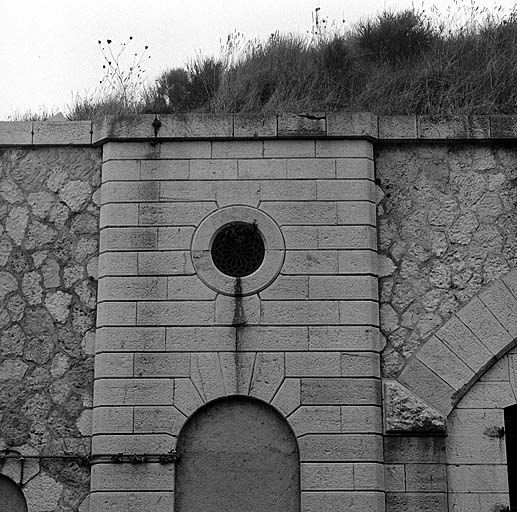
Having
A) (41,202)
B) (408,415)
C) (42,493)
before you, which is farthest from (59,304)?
(408,415)

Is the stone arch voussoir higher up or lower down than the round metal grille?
lower down

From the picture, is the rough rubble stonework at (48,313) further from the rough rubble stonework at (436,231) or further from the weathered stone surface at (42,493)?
the rough rubble stonework at (436,231)

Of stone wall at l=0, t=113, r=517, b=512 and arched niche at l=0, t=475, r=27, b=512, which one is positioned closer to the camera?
stone wall at l=0, t=113, r=517, b=512

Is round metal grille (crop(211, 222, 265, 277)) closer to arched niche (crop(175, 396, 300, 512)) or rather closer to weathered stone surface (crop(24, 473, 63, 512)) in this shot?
arched niche (crop(175, 396, 300, 512))

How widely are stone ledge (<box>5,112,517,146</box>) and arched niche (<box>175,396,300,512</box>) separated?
2.81 m

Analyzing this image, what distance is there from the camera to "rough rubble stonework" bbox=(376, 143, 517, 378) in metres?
9.78

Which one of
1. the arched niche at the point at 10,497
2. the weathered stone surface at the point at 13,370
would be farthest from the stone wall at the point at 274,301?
the arched niche at the point at 10,497

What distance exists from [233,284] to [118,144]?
1.98 m

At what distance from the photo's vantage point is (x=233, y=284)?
9.69 meters

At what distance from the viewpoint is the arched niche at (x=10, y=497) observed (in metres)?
9.42

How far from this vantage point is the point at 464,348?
9.65m

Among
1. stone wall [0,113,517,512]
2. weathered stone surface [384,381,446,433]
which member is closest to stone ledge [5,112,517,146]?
stone wall [0,113,517,512]

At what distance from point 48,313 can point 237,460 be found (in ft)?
8.15

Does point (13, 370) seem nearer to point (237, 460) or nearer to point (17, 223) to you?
point (17, 223)
